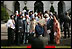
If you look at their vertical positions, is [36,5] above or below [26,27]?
above

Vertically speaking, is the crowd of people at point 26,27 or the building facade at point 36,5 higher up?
the building facade at point 36,5

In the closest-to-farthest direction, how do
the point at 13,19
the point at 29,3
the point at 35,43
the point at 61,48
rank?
1. the point at 35,43
2. the point at 61,48
3. the point at 13,19
4. the point at 29,3

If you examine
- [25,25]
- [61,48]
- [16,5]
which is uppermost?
[16,5]

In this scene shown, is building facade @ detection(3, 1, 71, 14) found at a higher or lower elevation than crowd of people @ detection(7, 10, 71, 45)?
higher

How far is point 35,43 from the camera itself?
7.61m

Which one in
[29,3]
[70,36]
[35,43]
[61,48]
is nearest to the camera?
[35,43]

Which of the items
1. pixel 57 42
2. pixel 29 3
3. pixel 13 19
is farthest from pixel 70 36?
pixel 29 3

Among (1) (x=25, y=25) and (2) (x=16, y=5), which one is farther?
(2) (x=16, y=5)

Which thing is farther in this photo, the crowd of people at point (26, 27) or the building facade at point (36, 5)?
the building facade at point (36, 5)

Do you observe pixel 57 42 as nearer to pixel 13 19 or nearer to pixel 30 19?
pixel 30 19

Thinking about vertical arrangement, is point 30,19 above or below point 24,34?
above

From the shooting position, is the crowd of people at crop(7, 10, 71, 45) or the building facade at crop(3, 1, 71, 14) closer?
the crowd of people at crop(7, 10, 71, 45)

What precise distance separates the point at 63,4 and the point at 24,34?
3046cm

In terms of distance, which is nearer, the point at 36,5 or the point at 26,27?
the point at 26,27
